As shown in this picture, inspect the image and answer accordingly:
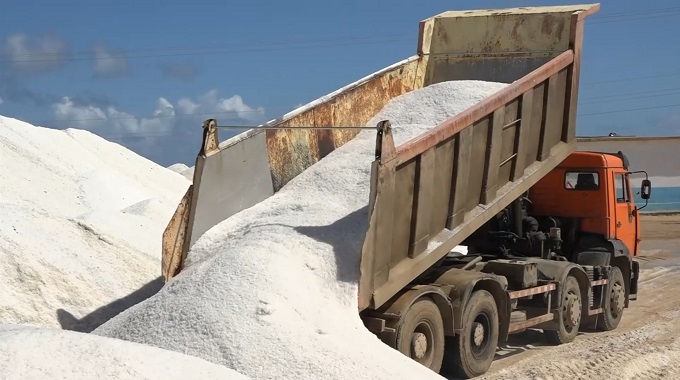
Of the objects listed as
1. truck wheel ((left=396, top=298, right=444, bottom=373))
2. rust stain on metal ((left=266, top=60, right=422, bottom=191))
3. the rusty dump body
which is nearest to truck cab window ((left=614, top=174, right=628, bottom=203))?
the rusty dump body

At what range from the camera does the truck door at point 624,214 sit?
Result: 12.8 metres

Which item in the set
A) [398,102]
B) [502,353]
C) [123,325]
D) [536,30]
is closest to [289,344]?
[123,325]

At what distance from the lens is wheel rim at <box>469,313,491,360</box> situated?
9.36 m

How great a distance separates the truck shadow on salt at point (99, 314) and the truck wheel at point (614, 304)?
5.88 m

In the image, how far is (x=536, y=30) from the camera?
12.1 metres

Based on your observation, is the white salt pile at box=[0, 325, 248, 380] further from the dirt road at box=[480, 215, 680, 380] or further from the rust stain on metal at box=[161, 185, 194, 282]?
the dirt road at box=[480, 215, 680, 380]

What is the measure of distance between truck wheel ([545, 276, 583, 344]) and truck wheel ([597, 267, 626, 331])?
3.26 feet

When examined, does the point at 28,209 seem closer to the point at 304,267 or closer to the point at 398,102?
the point at 398,102

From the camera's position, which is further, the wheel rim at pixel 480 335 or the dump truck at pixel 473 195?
the wheel rim at pixel 480 335

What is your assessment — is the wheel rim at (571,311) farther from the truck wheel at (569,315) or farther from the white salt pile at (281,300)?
the white salt pile at (281,300)

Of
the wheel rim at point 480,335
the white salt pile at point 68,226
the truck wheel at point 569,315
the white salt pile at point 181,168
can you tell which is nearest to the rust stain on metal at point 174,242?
the white salt pile at point 68,226

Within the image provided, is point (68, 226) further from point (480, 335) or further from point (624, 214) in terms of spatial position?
point (624, 214)

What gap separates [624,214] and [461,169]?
4674mm

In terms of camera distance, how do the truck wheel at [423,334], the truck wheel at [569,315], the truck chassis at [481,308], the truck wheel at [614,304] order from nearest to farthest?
the truck wheel at [423,334] → the truck chassis at [481,308] → the truck wheel at [569,315] → the truck wheel at [614,304]
